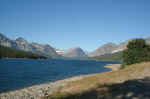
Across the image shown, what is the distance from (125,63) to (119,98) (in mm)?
42994

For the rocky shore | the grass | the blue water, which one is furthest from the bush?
the rocky shore

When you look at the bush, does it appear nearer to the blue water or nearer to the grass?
the blue water

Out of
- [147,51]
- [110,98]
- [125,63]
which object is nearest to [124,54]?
[125,63]

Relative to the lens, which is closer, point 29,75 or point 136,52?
point 136,52

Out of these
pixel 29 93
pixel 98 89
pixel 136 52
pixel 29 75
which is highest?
pixel 136 52

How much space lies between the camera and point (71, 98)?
16188 millimetres

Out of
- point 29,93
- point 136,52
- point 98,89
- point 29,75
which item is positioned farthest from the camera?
point 29,75

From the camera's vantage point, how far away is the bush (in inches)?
1980

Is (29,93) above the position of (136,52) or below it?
below

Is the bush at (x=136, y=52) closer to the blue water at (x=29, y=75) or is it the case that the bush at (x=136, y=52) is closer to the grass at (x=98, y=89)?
the blue water at (x=29, y=75)

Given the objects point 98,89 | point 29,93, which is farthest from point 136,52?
point 29,93

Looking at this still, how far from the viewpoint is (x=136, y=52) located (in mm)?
50938

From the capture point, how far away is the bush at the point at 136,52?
50281 mm

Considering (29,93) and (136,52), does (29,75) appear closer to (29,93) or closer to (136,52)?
(29,93)
